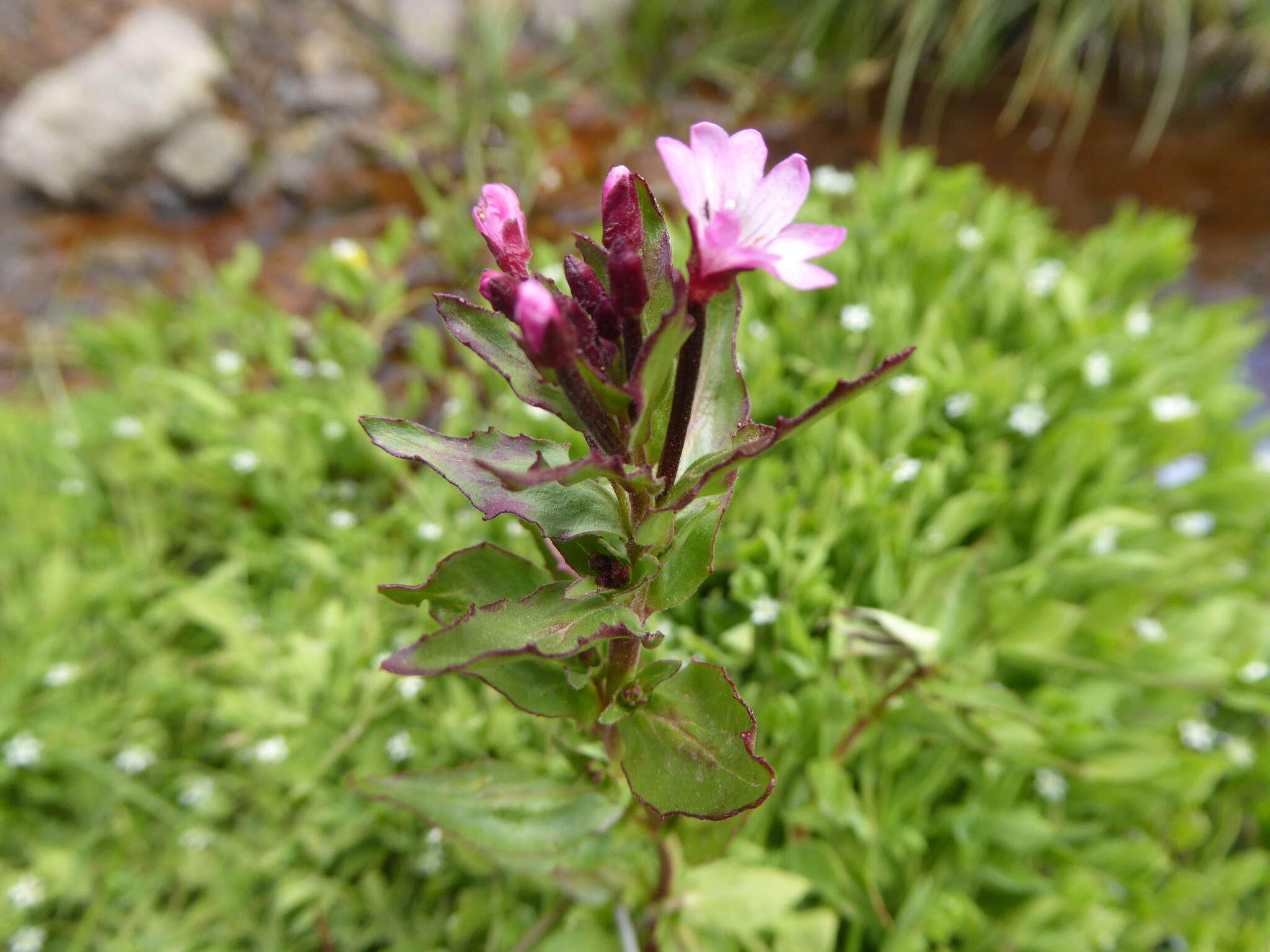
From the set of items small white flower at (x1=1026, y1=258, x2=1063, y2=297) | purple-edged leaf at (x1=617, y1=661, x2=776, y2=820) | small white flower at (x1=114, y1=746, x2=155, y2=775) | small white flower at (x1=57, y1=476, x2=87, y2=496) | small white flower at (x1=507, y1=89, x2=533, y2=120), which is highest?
small white flower at (x1=507, y1=89, x2=533, y2=120)

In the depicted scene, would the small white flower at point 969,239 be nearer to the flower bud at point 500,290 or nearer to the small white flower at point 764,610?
the small white flower at point 764,610

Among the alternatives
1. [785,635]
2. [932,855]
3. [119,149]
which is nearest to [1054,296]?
[785,635]

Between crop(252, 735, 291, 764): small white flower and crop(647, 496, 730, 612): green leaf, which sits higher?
crop(647, 496, 730, 612): green leaf

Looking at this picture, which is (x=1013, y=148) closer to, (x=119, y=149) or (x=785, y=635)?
(x=785, y=635)

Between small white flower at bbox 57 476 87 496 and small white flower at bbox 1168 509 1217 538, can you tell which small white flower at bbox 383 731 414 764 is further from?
small white flower at bbox 1168 509 1217 538

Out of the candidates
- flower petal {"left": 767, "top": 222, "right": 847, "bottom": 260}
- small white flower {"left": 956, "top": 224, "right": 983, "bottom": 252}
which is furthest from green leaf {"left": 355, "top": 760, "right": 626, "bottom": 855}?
small white flower {"left": 956, "top": 224, "right": 983, "bottom": 252}

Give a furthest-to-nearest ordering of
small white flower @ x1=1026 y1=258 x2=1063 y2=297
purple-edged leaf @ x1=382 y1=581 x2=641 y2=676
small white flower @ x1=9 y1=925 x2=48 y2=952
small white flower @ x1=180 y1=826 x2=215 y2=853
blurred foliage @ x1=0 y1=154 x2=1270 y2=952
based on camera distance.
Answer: small white flower @ x1=1026 y1=258 x2=1063 y2=297, small white flower @ x1=180 y1=826 x2=215 y2=853, small white flower @ x1=9 y1=925 x2=48 y2=952, blurred foliage @ x1=0 y1=154 x2=1270 y2=952, purple-edged leaf @ x1=382 y1=581 x2=641 y2=676
